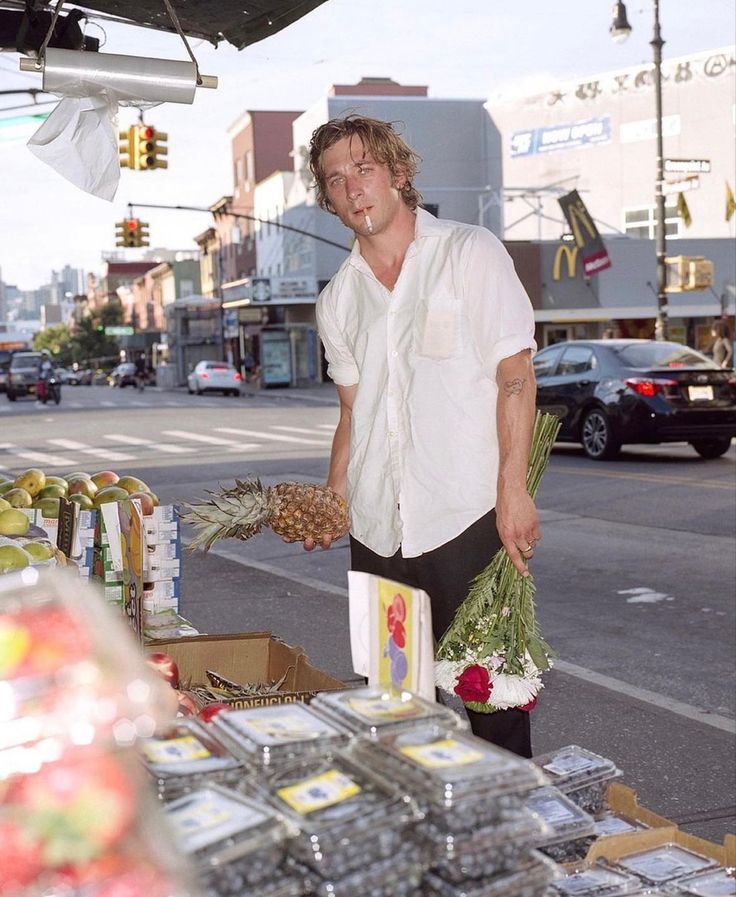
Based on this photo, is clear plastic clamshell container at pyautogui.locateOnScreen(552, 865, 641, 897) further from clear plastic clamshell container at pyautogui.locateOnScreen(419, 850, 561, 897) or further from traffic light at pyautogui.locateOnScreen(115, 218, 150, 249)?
traffic light at pyautogui.locateOnScreen(115, 218, 150, 249)

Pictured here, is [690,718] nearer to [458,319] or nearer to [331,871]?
[458,319]

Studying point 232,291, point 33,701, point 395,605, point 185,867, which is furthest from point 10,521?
point 232,291

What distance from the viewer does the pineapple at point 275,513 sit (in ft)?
10.3

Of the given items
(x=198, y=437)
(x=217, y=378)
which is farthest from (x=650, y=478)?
(x=217, y=378)

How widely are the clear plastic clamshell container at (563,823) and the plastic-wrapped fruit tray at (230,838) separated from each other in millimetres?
962

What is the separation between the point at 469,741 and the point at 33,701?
66 centimetres

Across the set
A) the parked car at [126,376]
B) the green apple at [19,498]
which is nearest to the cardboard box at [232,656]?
the green apple at [19,498]

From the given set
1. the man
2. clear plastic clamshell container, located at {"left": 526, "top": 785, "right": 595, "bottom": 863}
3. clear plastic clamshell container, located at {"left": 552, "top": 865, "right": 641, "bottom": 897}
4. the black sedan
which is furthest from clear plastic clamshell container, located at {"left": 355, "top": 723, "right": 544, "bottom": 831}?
the black sedan

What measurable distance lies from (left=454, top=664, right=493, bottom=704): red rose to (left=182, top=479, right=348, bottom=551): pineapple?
0.52m

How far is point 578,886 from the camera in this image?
234 centimetres

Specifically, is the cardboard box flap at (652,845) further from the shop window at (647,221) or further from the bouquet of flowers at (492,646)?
the shop window at (647,221)

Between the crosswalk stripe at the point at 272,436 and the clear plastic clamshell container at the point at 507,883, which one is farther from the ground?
the clear plastic clamshell container at the point at 507,883

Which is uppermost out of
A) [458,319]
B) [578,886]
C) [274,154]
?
[274,154]

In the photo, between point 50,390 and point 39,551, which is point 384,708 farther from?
point 50,390
